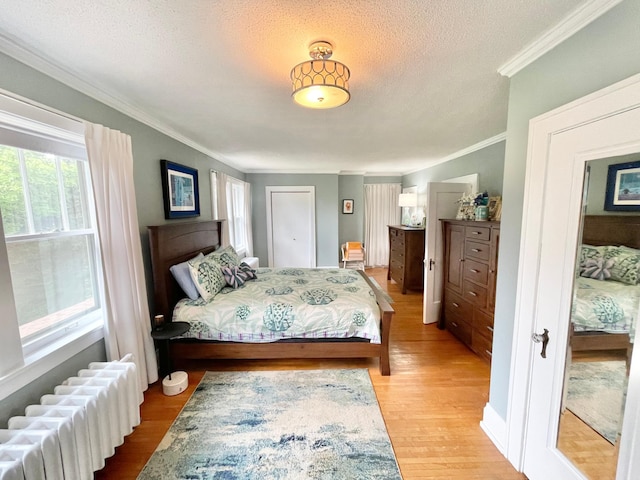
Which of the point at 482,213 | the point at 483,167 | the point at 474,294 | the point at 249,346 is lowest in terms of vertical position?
the point at 249,346

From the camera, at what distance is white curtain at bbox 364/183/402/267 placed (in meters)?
6.34

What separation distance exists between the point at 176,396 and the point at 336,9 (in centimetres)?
276

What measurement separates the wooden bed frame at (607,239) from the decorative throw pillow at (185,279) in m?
2.73

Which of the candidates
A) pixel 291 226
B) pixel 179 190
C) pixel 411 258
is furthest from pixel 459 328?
pixel 291 226

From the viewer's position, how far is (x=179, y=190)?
2.86m

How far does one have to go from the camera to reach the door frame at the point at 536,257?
0.90m

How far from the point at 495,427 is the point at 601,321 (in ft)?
3.41

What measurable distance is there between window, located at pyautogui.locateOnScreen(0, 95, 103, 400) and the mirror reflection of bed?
107 inches

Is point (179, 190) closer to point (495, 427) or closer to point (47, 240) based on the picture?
point (47, 240)

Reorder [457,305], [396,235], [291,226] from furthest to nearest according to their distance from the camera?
→ [291,226] < [396,235] < [457,305]

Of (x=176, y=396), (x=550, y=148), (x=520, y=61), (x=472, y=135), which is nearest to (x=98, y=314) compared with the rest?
(x=176, y=396)

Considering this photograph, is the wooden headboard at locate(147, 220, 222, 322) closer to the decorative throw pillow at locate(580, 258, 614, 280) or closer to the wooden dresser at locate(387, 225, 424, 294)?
the decorative throw pillow at locate(580, 258, 614, 280)

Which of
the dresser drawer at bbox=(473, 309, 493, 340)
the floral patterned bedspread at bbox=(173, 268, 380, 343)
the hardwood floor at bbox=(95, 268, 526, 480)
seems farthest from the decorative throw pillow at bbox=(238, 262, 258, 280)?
the dresser drawer at bbox=(473, 309, 493, 340)

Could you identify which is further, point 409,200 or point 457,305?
point 409,200
